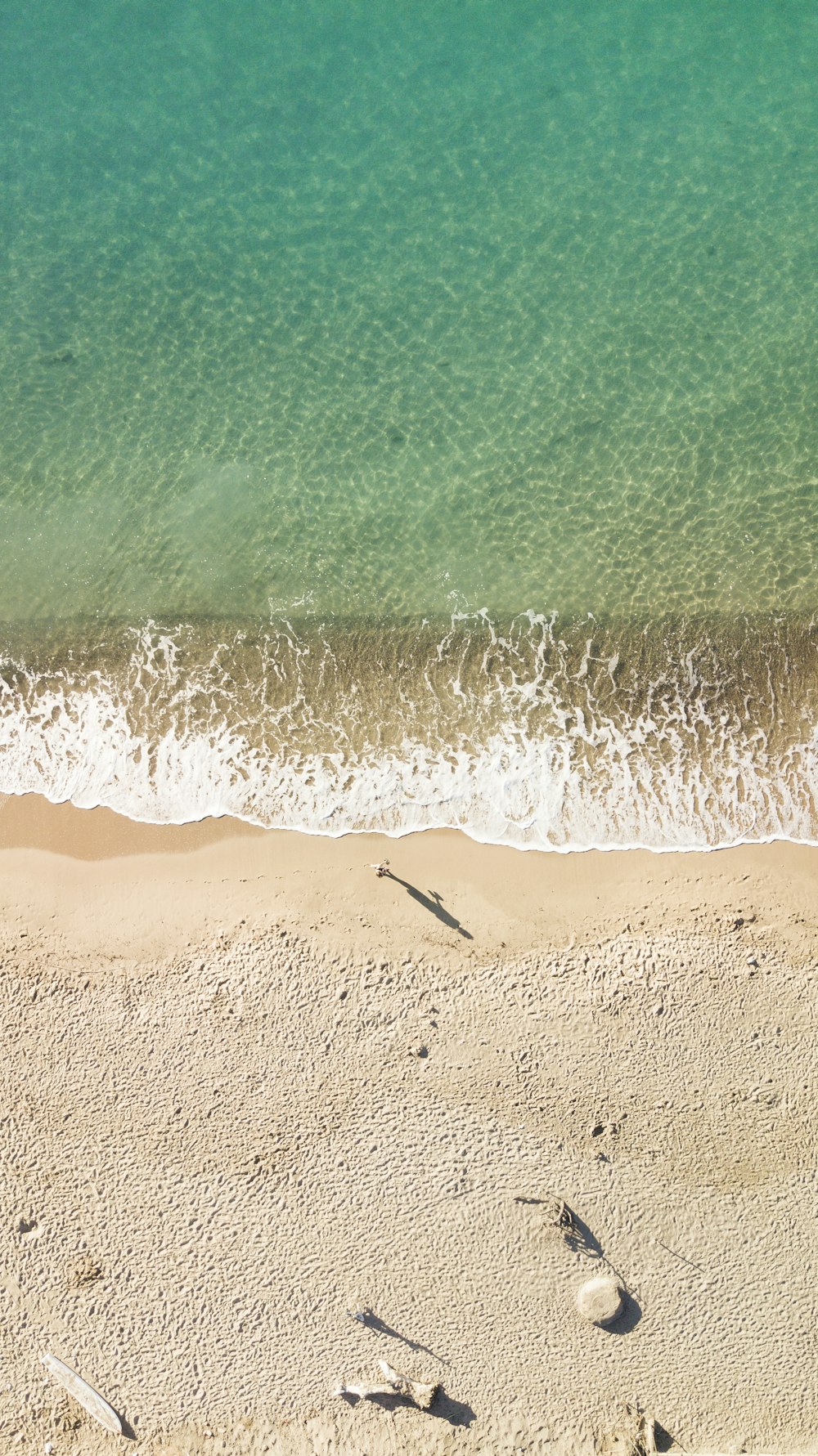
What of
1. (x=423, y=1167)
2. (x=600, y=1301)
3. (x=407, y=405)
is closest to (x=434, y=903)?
(x=423, y=1167)

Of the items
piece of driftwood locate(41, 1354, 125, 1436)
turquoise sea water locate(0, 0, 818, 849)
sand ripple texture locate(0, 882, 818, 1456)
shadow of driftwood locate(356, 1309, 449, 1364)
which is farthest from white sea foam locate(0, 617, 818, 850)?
piece of driftwood locate(41, 1354, 125, 1436)

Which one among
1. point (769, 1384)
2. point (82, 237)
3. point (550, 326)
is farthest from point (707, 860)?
point (82, 237)

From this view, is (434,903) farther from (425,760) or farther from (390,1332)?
(390,1332)

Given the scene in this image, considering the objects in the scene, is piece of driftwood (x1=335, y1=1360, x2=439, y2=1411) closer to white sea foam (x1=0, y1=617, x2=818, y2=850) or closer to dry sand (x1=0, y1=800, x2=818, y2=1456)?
dry sand (x1=0, y1=800, x2=818, y2=1456)

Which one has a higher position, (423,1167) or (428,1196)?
(423,1167)

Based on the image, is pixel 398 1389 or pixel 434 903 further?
pixel 434 903
